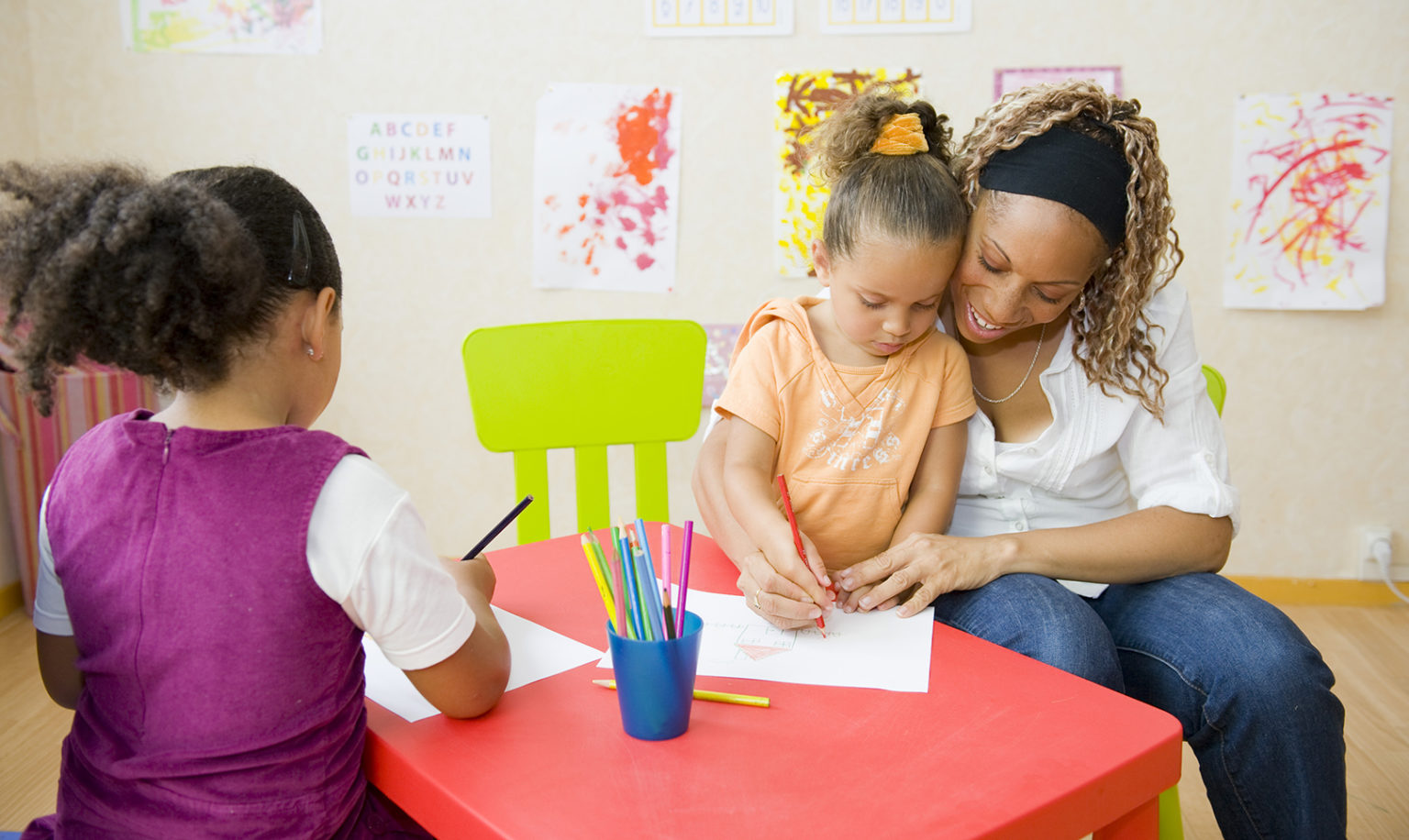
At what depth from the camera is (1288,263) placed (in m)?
2.55

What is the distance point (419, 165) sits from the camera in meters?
2.64

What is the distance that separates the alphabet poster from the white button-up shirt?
1755mm

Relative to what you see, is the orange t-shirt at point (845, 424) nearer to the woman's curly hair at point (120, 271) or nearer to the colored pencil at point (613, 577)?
the colored pencil at point (613, 577)

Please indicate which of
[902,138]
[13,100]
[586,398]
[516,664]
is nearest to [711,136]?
[586,398]

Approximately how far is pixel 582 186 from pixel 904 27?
91 centimetres

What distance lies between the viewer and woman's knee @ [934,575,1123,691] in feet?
3.33

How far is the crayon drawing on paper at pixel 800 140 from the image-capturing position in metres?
2.55

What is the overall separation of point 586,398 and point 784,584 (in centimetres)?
71

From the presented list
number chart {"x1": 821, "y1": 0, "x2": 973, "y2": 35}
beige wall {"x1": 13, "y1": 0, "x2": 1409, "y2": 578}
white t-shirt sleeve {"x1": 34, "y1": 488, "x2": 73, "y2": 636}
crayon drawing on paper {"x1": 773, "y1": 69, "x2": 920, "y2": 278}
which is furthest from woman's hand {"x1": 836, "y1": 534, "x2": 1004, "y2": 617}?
number chart {"x1": 821, "y1": 0, "x2": 973, "y2": 35}

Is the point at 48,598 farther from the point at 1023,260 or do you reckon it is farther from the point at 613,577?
the point at 1023,260

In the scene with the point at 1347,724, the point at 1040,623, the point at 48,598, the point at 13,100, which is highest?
the point at 13,100

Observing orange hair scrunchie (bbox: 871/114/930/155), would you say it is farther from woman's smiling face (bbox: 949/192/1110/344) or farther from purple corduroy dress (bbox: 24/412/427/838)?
purple corduroy dress (bbox: 24/412/427/838)

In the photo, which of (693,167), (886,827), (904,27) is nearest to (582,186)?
(693,167)

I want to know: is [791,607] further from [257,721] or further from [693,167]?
[693,167]
